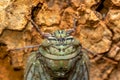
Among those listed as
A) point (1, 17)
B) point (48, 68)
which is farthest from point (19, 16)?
point (48, 68)

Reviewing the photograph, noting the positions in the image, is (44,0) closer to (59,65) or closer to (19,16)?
(19,16)

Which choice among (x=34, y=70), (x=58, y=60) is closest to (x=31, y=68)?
(x=34, y=70)

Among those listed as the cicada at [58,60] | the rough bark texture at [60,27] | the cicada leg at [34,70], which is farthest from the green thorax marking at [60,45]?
the rough bark texture at [60,27]

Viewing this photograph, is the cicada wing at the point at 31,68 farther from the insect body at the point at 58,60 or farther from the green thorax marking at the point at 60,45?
the green thorax marking at the point at 60,45

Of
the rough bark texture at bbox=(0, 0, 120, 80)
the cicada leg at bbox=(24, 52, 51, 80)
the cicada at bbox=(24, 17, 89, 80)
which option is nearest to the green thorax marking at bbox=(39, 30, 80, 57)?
the cicada at bbox=(24, 17, 89, 80)

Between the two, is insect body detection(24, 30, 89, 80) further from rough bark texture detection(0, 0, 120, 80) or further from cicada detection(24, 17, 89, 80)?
rough bark texture detection(0, 0, 120, 80)

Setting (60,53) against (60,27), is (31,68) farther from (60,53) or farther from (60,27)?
(60,27)
